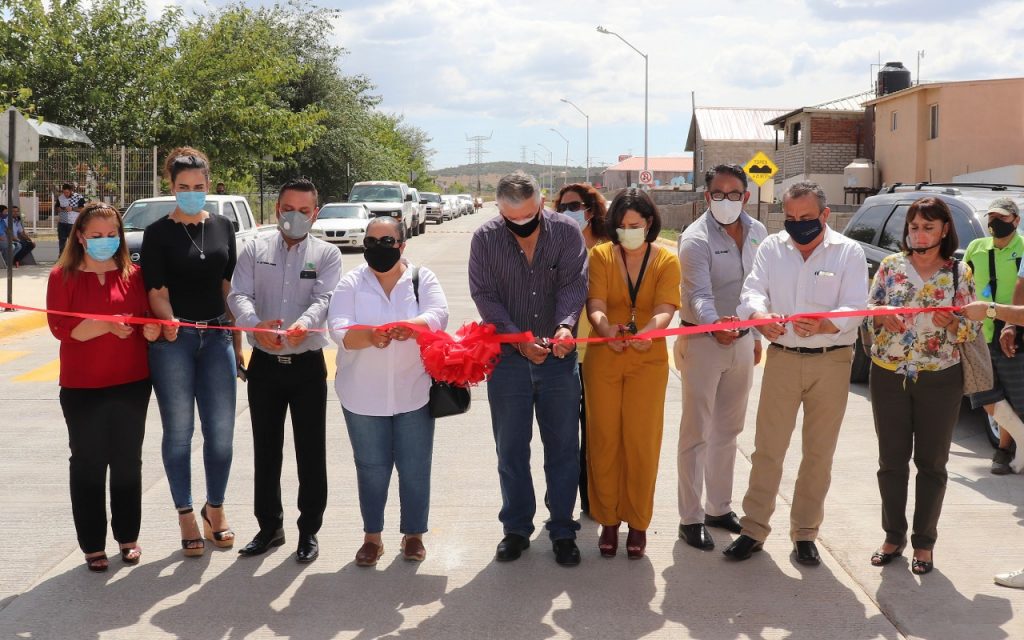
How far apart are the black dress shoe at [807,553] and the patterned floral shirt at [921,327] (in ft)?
3.30

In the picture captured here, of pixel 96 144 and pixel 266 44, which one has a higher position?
pixel 266 44

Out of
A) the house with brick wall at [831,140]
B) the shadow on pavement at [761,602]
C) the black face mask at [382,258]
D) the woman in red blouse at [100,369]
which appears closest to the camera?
the shadow on pavement at [761,602]

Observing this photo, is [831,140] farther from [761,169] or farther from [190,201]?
[190,201]

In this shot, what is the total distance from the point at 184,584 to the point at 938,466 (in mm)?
3829

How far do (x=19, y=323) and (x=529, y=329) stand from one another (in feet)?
37.7

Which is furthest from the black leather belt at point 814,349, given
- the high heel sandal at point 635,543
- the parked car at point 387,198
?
the parked car at point 387,198

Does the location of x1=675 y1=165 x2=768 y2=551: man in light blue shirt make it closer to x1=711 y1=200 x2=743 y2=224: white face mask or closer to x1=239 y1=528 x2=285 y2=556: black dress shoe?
x1=711 y1=200 x2=743 y2=224: white face mask

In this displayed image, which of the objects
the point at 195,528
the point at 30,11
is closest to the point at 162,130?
the point at 30,11

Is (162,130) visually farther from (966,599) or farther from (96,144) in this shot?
(966,599)

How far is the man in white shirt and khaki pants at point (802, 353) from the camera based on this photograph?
539 cm

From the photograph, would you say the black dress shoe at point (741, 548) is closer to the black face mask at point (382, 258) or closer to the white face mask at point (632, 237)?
the white face mask at point (632, 237)

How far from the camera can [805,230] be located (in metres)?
5.39

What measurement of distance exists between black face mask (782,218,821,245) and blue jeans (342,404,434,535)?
2106mm

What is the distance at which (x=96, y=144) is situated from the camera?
26938 mm
